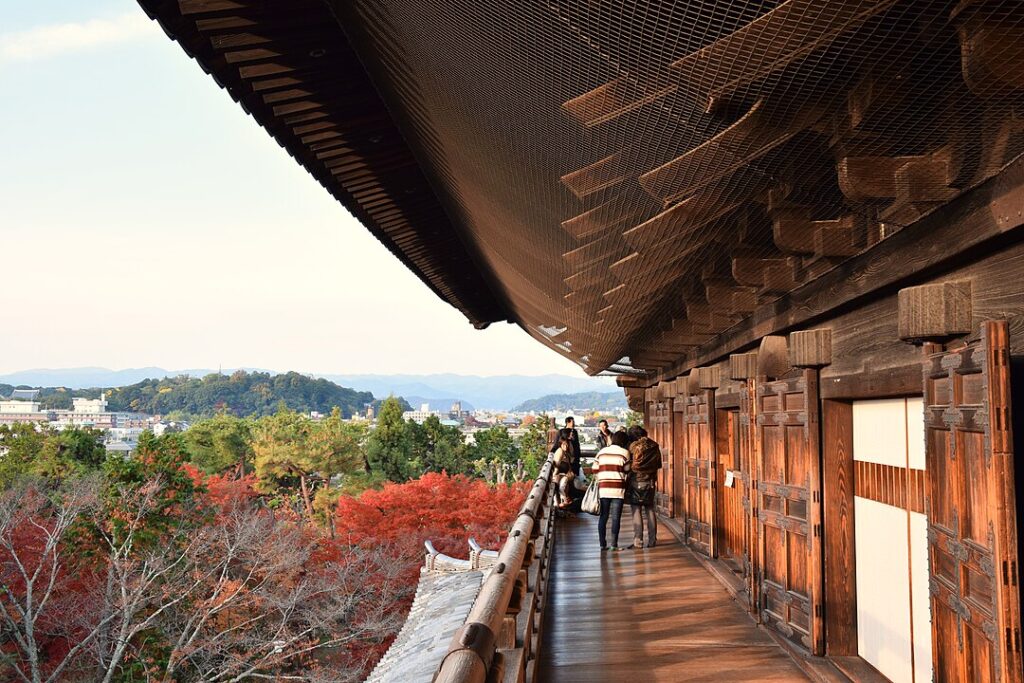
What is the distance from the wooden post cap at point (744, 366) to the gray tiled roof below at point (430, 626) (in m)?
2.30

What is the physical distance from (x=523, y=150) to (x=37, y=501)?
70.7 feet

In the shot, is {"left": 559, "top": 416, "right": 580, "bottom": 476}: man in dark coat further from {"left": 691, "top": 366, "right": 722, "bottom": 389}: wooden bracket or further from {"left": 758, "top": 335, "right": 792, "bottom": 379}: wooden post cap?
{"left": 758, "top": 335, "right": 792, "bottom": 379}: wooden post cap

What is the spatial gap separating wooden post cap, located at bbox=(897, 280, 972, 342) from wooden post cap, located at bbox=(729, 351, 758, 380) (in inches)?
104

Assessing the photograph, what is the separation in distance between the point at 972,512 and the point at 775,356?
264 cm

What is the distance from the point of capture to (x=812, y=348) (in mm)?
4613

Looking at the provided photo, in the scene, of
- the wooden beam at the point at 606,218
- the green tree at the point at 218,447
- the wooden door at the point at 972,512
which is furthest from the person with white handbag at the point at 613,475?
the green tree at the point at 218,447

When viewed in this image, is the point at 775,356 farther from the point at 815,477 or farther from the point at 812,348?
the point at 815,477

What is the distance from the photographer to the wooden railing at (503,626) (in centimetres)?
195

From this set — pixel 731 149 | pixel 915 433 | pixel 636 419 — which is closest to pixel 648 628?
pixel 915 433

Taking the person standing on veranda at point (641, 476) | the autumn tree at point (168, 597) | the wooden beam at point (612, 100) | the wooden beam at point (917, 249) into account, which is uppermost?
the wooden beam at point (612, 100)

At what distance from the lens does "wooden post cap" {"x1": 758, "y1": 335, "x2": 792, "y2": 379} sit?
17.1 ft

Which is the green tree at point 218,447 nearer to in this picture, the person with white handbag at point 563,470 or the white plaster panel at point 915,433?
the person with white handbag at point 563,470

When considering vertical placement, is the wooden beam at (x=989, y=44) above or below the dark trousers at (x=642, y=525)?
above

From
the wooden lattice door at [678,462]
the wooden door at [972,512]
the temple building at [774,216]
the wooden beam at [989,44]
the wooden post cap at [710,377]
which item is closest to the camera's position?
the wooden beam at [989,44]
